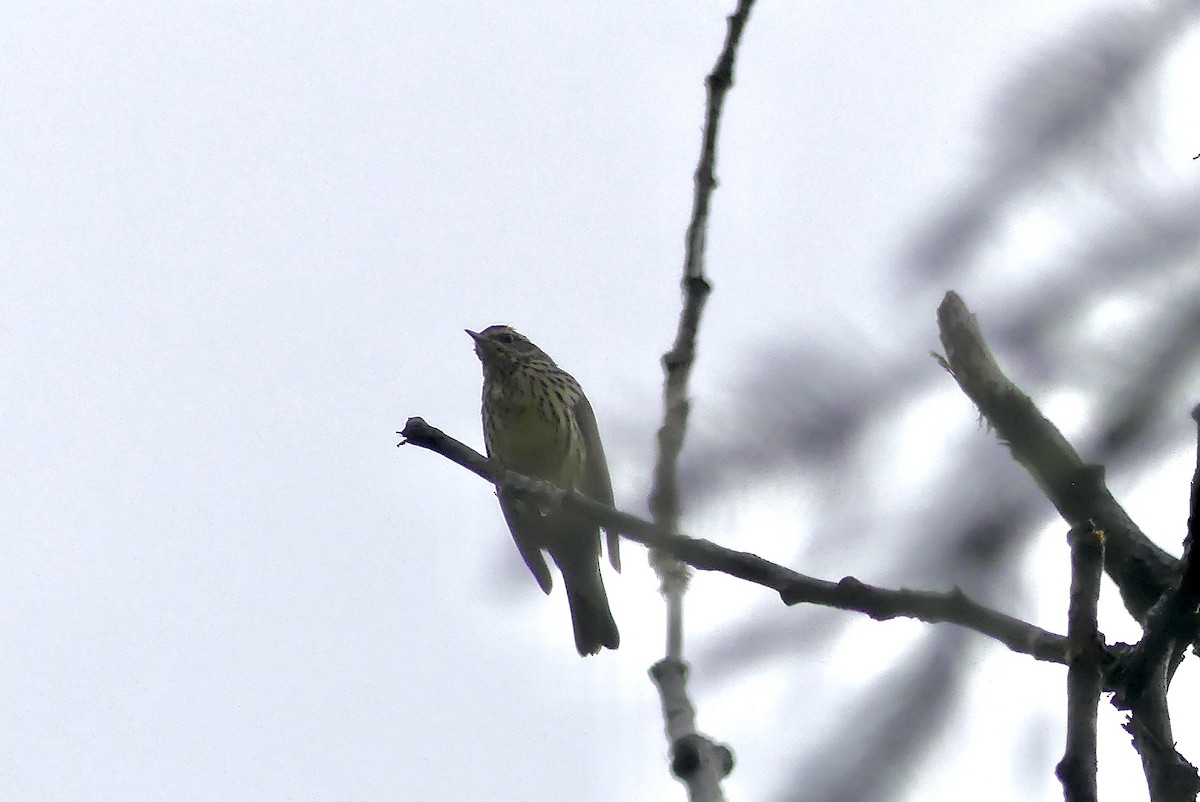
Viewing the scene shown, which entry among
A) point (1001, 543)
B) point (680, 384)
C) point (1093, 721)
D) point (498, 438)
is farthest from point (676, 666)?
point (498, 438)

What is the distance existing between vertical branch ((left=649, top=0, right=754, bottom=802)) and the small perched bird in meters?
5.58

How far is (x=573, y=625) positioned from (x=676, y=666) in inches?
261

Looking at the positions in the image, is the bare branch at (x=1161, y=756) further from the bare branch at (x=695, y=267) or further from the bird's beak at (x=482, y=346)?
the bird's beak at (x=482, y=346)

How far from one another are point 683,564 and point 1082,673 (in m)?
0.80

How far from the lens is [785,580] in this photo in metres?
2.04

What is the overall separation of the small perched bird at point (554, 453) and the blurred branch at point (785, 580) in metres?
5.05

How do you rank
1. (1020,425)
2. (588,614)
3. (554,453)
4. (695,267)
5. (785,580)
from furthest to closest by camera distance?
(588,614)
(554,453)
(695,267)
(785,580)
(1020,425)

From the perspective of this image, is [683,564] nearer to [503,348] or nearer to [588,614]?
[588,614]

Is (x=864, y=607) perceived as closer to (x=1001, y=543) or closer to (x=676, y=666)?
(x=1001, y=543)

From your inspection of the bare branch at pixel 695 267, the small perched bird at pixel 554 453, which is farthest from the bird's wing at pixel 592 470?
the bare branch at pixel 695 267

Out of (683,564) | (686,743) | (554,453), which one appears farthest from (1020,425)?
(554,453)

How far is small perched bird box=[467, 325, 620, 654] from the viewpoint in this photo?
880cm

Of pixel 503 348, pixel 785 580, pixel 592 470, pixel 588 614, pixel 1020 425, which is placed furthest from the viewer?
pixel 503 348

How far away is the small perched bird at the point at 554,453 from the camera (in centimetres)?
880
